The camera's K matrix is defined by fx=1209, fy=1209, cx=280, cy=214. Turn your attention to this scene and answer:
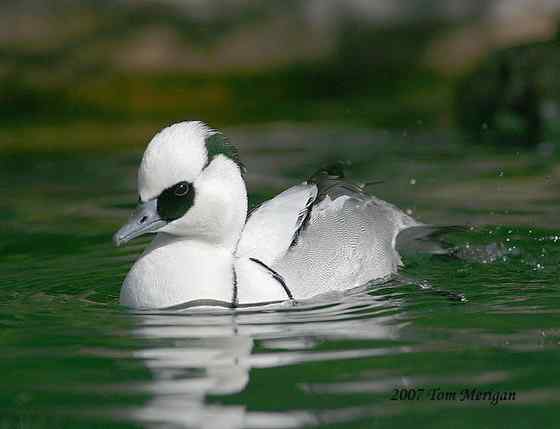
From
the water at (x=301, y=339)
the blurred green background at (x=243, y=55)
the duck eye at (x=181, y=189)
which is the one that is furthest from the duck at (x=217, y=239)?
the blurred green background at (x=243, y=55)

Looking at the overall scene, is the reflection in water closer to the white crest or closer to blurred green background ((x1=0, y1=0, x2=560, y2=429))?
blurred green background ((x1=0, y1=0, x2=560, y2=429))

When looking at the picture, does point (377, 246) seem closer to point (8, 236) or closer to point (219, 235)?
point (219, 235)

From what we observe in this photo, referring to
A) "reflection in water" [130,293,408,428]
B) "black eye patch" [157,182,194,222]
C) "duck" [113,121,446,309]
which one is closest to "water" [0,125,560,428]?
"reflection in water" [130,293,408,428]

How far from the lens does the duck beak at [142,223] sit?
224 inches

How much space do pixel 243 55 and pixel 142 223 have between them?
8.77m

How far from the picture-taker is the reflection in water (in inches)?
173

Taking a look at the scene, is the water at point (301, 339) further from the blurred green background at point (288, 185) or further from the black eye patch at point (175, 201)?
the black eye patch at point (175, 201)

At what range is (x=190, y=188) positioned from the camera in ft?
19.0

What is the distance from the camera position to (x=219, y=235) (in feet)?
19.7

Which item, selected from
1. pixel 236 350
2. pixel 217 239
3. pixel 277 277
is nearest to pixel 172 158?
pixel 217 239

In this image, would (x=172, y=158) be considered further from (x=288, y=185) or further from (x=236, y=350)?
(x=288, y=185)

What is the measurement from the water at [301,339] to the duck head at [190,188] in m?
0.43

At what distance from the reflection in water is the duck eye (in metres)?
0.58

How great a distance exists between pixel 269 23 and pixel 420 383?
1013cm
